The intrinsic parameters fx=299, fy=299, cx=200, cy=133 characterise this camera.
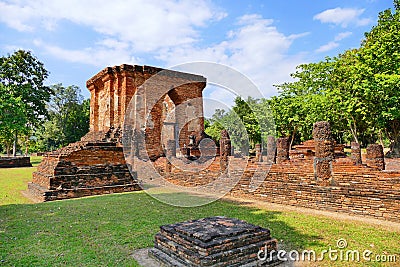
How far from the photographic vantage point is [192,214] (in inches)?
273

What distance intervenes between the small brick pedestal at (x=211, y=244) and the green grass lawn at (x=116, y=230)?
0.52m

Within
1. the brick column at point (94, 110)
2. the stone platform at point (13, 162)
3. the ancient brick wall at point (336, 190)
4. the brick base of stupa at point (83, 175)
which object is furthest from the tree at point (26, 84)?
the ancient brick wall at point (336, 190)

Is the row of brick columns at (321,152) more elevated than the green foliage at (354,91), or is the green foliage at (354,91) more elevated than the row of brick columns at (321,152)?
the green foliage at (354,91)

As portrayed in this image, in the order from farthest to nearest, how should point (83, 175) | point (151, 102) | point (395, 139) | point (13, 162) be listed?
point (13, 162), point (395, 139), point (151, 102), point (83, 175)

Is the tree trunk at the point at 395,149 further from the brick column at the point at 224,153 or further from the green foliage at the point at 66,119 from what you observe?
the green foliage at the point at 66,119

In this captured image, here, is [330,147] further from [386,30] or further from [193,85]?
[386,30]

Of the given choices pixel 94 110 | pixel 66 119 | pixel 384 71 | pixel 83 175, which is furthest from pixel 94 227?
pixel 66 119

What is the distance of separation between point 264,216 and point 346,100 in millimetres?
15109

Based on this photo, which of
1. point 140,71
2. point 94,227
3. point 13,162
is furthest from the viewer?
point 13,162

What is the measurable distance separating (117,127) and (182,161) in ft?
13.8

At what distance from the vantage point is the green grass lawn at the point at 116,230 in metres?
4.28

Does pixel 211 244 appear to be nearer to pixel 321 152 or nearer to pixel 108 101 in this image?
pixel 321 152

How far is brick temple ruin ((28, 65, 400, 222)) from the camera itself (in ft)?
24.2

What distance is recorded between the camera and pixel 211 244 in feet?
11.7
